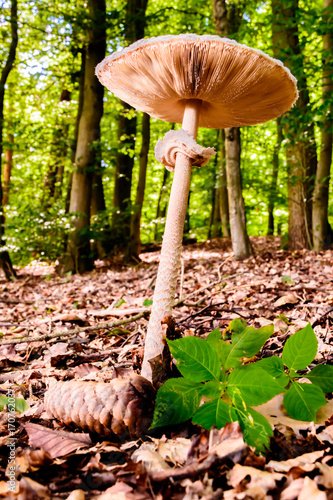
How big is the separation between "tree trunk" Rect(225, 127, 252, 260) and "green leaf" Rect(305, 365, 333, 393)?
202 inches

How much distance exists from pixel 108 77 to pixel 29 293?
5061 mm

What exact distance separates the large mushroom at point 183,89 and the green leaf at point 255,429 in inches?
25.7

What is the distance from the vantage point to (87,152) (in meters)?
8.09

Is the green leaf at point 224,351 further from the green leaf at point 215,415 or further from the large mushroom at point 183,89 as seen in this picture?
the large mushroom at point 183,89

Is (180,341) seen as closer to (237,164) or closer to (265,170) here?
(237,164)

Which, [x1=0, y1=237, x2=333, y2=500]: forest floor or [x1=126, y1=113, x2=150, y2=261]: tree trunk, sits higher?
[x1=126, y1=113, x2=150, y2=261]: tree trunk

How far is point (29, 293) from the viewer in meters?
6.11

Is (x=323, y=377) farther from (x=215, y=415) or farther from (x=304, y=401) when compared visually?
(x=215, y=415)

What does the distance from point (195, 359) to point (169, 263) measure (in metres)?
0.69

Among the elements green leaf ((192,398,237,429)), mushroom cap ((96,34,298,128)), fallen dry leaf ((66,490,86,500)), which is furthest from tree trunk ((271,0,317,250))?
fallen dry leaf ((66,490,86,500))

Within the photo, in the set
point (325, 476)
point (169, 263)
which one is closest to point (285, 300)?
point (169, 263)

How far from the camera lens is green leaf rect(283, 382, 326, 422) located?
3.90 ft

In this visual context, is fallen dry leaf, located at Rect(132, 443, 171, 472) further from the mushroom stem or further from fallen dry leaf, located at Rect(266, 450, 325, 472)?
the mushroom stem

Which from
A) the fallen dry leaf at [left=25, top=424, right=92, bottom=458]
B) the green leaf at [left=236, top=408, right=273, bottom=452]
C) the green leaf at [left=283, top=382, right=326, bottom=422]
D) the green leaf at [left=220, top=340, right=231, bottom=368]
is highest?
the green leaf at [left=220, top=340, right=231, bottom=368]
